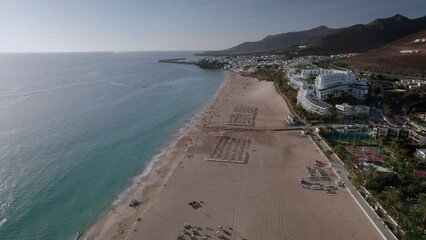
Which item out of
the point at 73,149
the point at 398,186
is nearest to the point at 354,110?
the point at 398,186

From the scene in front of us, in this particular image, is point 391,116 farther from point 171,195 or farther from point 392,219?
point 171,195

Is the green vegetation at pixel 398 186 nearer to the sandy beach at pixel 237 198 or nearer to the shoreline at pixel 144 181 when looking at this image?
the sandy beach at pixel 237 198

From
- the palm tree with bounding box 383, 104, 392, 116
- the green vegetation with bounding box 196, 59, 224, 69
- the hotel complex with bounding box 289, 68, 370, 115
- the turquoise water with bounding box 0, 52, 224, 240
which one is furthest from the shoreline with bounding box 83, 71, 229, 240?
the green vegetation with bounding box 196, 59, 224, 69

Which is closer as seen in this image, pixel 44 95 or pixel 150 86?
pixel 44 95

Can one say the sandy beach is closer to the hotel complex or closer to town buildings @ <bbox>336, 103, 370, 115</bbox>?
town buildings @ <bbox>336, 103, 370, 115</bbox>

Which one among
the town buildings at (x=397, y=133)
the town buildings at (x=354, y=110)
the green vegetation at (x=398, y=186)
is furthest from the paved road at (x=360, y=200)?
the town buildings at (x=354, y=110)

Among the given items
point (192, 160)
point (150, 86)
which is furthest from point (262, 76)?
point (192, 160)

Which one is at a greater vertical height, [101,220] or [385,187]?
[385,187]
